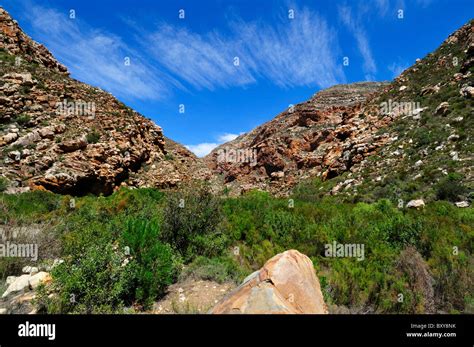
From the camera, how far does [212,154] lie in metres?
71.2

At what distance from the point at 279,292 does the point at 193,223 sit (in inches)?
162

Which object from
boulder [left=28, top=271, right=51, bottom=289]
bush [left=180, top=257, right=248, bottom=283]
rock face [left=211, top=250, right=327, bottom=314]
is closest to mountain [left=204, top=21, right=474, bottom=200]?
bush [left=180, top=257, right=248, bottom=283]

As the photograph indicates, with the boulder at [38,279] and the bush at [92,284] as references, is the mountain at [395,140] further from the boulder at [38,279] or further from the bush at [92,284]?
the boulder at [38,279]

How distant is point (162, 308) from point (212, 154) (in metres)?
67.5

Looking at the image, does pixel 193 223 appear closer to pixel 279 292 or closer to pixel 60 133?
pixel 279 292

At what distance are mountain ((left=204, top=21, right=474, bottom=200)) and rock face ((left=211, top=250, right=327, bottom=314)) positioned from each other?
42.6 ft

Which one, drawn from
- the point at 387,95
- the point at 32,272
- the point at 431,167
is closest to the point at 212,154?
the point at 387,95

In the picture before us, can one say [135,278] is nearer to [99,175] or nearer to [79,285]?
[79,285]

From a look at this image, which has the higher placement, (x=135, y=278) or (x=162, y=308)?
(x=135, y=278)

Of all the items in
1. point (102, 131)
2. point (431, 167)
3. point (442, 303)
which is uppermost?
point (102, 131)

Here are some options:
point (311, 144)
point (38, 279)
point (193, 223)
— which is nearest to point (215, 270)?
point (193, 223)

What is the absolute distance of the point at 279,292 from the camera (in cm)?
316

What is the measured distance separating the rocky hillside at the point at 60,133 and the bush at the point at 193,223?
1302 cm

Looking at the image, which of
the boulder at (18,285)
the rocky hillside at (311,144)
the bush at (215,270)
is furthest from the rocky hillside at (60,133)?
the rocky hillside at (311,144)
